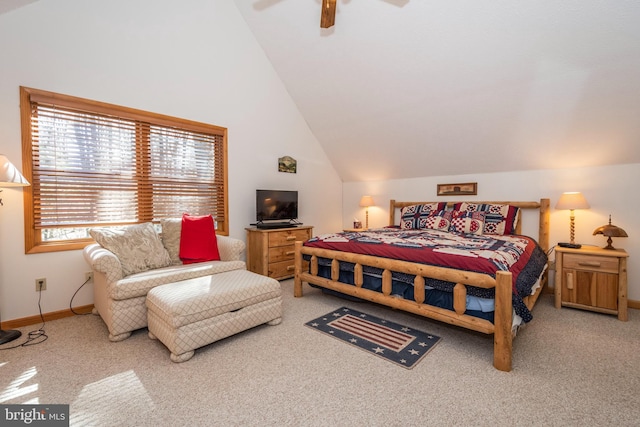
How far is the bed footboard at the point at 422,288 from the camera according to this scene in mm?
1845

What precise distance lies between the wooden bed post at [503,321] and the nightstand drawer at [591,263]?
1.66 metres

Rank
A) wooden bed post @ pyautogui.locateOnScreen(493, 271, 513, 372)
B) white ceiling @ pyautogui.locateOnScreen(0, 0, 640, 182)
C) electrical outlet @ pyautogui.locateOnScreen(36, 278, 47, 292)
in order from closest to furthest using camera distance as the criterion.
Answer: wooden bed post @ pyautogui.locateOnScreen(493, 271, 513, 372) < white ceiling @ pyautogui.locateOnScreen(0, 0, 640, 182) < electrical outlet @ pyautogui.locateOnScreen(36, 278, 47, 292)

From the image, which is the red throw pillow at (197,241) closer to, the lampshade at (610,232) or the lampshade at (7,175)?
the lampshade at (7,175)

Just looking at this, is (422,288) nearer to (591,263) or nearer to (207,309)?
(207,309)

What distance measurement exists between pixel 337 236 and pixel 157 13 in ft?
10.1

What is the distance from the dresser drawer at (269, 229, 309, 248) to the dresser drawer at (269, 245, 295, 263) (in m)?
0.05

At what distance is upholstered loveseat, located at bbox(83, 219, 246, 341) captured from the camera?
2.23 metres

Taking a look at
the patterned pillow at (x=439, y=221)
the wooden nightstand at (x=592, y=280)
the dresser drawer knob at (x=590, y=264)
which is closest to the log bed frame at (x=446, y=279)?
the wooden nightstand at (x=592, y=280)

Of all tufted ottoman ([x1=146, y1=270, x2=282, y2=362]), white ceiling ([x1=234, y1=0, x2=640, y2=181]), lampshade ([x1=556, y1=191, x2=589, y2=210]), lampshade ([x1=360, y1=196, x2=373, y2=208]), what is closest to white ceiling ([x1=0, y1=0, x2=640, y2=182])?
white ceiling ([x1=234, y1=0, x2=640, y2=181])

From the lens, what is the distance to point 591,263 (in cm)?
280

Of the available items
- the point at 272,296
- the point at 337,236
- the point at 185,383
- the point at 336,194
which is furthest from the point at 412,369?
the point at 336,194

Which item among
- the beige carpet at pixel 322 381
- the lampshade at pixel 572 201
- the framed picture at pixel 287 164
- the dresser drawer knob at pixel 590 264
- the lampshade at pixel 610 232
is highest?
the framed picture at pixel 287 164

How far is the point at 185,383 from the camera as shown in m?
1.74

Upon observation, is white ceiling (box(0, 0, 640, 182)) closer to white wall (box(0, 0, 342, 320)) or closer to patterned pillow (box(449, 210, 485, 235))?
white wall (box(0, 0, 342, 320))
